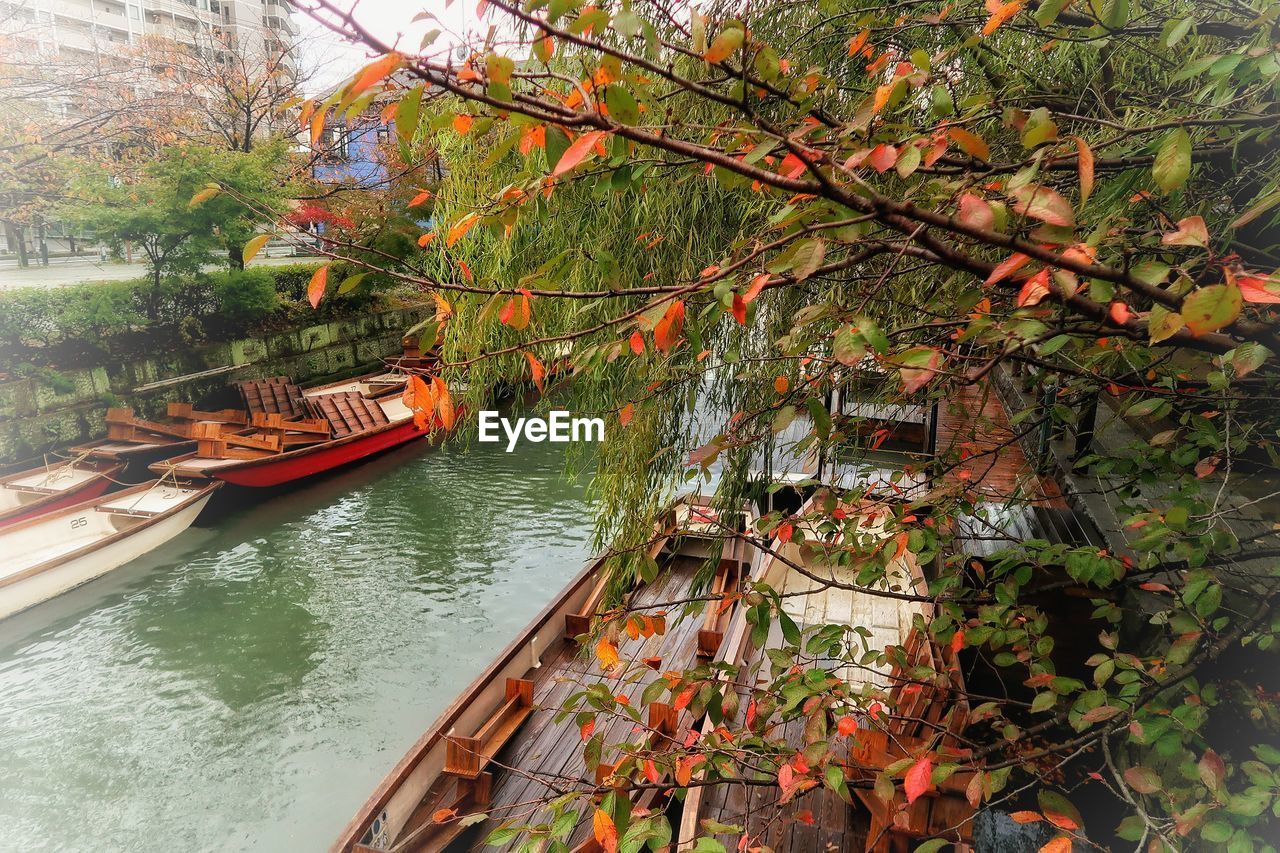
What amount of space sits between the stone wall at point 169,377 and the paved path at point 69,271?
1.87 metres

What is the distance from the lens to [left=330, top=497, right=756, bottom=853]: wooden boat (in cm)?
377

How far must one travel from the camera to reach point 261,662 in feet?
23.6

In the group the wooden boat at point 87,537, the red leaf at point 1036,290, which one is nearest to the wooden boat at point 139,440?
the wooden boat at point 87,537

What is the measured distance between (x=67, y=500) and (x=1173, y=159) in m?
11.7

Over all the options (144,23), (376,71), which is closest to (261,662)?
(376,71)

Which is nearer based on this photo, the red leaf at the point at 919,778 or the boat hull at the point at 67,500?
the red leaf at the point at 919,778

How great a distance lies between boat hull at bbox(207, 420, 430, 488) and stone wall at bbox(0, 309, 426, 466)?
7.72 ft

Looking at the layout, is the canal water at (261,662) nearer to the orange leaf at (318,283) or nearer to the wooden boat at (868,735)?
the wooden boat at (868,735)

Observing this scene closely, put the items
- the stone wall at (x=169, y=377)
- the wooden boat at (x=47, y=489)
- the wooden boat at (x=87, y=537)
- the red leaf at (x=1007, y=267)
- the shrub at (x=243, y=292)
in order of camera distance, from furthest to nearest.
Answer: the shrub at (x=243, y=292) → the stone wall at (x=169, y=377) → the wooden boat at (x=47, y=489) → the wooden boat at (x=87, y=537) → the red leaf at (x=1007, y=267)

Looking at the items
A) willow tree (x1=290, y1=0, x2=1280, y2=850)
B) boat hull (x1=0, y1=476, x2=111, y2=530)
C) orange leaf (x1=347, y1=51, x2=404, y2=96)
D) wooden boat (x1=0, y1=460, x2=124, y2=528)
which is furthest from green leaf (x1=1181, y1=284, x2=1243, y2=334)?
wooden boat (x1=0, y1=460, x2=124, y2=528)

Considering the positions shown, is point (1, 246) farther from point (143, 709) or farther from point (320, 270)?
point (320, 270)

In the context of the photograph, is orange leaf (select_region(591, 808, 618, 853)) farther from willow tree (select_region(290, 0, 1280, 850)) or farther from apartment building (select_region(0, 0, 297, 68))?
apartment building (select_region(0, 0, 297, 68))

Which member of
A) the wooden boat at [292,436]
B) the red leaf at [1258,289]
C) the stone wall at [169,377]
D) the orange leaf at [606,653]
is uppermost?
the red leaf at [1258,289]

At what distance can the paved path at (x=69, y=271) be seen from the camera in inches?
587
